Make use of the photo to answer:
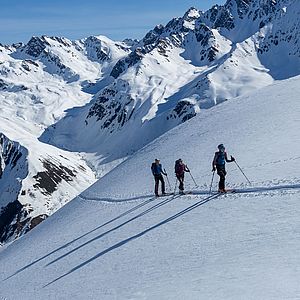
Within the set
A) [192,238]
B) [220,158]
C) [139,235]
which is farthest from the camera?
[220,158]

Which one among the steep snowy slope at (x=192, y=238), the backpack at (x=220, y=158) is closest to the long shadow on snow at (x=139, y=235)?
the steep snowy slope at (x=192, y=238)

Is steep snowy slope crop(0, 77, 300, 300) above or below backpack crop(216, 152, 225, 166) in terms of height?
below

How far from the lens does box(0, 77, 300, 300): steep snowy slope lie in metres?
16.5

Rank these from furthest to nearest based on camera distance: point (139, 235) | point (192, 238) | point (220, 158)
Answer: point (220, 158)
point (139, 235)
point (192, 238)

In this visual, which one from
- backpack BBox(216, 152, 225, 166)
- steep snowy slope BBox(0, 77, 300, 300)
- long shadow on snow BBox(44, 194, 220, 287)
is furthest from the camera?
backpack BBox(216, 152, 225, 166)

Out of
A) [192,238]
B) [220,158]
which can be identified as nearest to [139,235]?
[192,238]

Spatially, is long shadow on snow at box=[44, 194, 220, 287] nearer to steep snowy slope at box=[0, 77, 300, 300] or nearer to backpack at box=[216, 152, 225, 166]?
steep snowy slope at box=[0, 77, 300, 300]

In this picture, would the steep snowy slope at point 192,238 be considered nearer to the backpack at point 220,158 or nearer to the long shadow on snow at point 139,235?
the long shadow on snow at point 139,235

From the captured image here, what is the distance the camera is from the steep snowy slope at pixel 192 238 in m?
16.5

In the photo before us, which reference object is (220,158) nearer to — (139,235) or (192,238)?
(139,235)

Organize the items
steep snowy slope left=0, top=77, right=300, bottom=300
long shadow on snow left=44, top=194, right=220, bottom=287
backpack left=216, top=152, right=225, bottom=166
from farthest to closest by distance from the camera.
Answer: backpack left=216, top=152, right=225, bottom=166
long shadow on snow left=44, top=194, right=220, bottom=287
steep snowy slope left=0, top=77, right=300, bottom=300

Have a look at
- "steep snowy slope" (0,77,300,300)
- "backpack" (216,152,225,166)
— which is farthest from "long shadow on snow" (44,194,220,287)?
"backpack" (216,152,225,166)

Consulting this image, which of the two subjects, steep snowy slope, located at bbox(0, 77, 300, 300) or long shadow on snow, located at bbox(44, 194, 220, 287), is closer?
steep snowy slope, located at bbox(0, 77, 300, 300)

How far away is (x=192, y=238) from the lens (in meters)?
21.3
